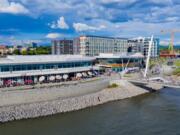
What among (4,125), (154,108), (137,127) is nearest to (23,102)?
(4,125)

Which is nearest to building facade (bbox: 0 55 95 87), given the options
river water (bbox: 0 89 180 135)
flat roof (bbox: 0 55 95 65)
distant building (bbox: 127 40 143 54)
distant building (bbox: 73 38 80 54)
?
flat roof (bbox: 0 55 95 65)

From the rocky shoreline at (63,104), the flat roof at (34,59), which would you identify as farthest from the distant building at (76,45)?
the rocky shoreline at (63,104)

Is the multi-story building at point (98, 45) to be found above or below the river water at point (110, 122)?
above

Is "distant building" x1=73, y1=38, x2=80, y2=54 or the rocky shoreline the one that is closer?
the rocky shoreline

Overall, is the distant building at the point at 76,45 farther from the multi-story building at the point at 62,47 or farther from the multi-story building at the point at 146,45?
the multi-story building at the point at 146,45

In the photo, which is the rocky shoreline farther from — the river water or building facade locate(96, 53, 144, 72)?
building facade locate(96, 53, 144, 72)

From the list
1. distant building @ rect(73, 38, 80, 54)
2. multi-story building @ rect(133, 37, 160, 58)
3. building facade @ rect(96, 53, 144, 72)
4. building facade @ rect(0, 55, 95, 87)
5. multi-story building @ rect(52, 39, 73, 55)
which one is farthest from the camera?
multi-story building @ rect(133, 37, 160, 58)
